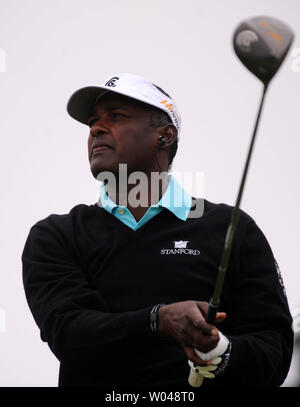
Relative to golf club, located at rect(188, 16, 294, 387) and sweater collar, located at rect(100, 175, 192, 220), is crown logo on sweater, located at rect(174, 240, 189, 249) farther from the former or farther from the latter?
golf club, located at rect(188, 16, 294, 387)

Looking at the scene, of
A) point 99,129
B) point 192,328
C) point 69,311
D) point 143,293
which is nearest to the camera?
point 192,328

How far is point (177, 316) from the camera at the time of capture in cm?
447

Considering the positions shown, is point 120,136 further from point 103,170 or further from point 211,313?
point 211,313

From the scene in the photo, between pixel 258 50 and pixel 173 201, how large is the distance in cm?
166

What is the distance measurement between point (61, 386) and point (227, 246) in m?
1.65

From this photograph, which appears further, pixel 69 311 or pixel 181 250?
pixel 181 250

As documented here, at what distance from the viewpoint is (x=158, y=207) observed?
5621 millimetres

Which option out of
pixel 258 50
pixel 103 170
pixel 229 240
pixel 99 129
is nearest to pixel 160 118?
pixel 99 129

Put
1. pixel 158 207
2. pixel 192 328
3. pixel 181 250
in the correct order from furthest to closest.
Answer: pixel 158 207
pixel 181 250
pixel 192 328

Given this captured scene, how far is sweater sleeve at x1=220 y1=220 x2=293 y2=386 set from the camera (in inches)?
188

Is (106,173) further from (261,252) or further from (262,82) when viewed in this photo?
(262,82)

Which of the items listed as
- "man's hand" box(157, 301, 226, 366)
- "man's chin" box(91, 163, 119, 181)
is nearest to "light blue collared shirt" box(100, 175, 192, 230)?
"man's chin" box(91, 163, 119, 181)

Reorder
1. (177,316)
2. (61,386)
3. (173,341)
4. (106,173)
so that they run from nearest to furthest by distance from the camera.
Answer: (177,316), (173,341), (61,386), (106,173)
